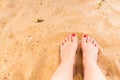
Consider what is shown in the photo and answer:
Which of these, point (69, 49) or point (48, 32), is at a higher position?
point (48, 32)

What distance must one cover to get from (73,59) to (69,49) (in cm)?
18

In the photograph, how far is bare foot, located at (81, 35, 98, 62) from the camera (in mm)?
2727

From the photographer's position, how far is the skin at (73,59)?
2486 millimetres

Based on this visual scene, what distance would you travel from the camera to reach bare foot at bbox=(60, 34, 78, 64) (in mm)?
2718

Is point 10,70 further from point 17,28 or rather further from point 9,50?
point 17,28

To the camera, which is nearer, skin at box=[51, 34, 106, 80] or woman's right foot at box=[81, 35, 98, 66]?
skin at box=[51, 34, 106, 80]

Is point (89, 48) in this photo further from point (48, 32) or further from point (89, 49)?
point (48, 32)

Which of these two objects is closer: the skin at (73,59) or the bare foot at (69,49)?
the skin at (73,59)

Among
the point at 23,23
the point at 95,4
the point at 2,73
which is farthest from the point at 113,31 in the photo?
the point at 2,73

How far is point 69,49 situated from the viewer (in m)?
2.86

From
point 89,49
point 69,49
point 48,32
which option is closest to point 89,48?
point 89,49

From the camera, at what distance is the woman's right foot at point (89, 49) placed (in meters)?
2.71

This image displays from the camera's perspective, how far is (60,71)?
2537 mm

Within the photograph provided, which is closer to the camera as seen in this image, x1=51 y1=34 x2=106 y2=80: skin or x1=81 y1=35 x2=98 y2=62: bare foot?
x1=51 y1=34 x2=106 y2=80: skin
